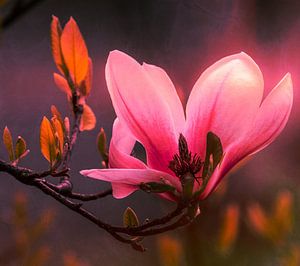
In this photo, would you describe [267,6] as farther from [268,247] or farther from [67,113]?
[268,247]

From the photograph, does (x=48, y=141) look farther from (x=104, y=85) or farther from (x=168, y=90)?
(x=104, y=85)

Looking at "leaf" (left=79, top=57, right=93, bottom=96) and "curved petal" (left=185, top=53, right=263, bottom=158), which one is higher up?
"curved petal" (left=185, top=53, right=263, bottom=158)

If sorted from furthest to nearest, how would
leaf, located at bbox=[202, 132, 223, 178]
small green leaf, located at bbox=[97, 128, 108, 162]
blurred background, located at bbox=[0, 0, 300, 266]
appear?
blurred background, located at bbox=[0, 0, 300, 266] → small green leaf, located at bbox=[97, 128, 108, 162] → leaf, located at bbox=[202, 132, 223, 178]

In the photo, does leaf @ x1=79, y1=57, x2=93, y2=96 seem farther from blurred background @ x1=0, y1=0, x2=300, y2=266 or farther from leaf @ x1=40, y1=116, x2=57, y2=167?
blurred background @ x1=0, y1=0, x2=300, y2=266

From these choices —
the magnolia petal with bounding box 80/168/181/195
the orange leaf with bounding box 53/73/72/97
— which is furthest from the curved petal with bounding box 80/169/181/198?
the orange leaf with bounding box 53/73/72/97

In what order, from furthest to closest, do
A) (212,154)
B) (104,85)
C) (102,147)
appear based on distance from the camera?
→ (104,85), (102,147), (212,154)

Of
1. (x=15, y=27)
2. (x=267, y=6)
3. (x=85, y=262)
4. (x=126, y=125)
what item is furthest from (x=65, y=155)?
(x=267, y=6)

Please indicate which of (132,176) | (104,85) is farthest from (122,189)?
(104,85)
